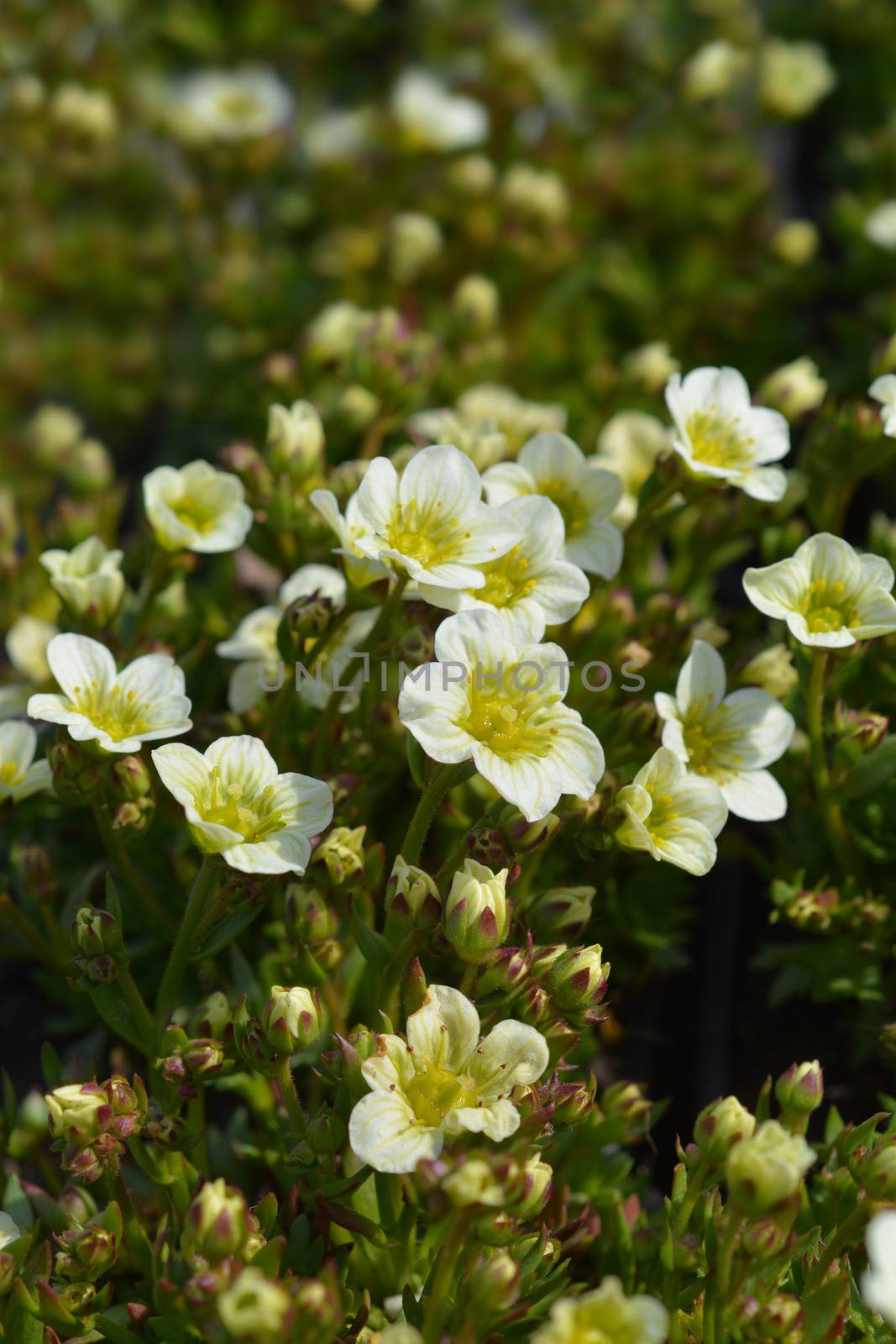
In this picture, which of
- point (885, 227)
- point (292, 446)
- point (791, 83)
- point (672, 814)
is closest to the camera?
point (672, 814)

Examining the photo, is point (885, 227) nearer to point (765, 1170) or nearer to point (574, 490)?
point (574, 490)

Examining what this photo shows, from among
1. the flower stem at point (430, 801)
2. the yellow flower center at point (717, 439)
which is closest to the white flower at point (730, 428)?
the yellow flower center at point (717, 439)

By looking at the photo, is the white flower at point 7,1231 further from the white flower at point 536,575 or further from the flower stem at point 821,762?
the flower stem at point 821,762

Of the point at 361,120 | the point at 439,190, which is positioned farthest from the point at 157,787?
the point at 361,120

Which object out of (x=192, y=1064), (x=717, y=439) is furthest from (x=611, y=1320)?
(x=717, y=439)

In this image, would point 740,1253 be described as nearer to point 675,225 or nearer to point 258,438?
point 258,438

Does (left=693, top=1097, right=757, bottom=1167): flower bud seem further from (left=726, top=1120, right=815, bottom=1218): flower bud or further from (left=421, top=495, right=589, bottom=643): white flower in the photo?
(left=421, top=495, right=589, bottom=643): white flower
